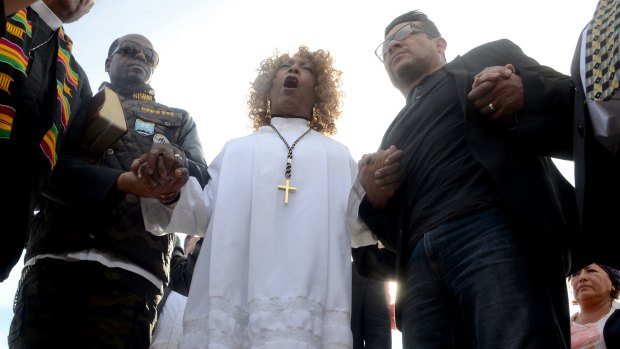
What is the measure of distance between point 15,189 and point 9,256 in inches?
9.4

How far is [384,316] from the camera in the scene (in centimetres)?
472

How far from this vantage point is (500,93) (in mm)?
2625

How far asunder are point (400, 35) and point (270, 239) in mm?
1319

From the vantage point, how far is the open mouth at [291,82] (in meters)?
4.13

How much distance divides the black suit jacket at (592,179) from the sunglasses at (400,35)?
4.52 ft

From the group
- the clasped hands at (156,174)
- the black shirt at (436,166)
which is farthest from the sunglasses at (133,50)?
the black shirt at (436,166)

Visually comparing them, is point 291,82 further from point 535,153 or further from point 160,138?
point 535,153

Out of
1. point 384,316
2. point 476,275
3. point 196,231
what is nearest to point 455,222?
point 476,275

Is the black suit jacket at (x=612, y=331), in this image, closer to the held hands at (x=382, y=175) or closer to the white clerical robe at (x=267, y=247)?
the white clerical robe at (x=267, y=247)

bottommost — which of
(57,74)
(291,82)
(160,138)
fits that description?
(57,74)

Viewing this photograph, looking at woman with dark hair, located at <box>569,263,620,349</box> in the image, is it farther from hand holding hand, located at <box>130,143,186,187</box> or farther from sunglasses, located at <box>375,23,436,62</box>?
hand holding hand, located at <box>130,143,186,187</box>

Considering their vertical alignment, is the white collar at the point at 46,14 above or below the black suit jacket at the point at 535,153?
above

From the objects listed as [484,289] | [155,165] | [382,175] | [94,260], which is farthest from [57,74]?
[484,289]

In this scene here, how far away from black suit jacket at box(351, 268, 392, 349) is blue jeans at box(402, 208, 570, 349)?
6.11 feet
